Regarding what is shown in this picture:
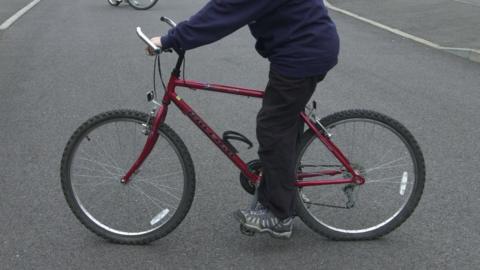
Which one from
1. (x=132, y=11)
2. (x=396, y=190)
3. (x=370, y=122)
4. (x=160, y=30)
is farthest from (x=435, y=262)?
(x=132, y=11)

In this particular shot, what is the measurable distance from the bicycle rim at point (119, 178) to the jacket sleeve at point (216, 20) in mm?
614

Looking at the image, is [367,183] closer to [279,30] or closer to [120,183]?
[279,30]

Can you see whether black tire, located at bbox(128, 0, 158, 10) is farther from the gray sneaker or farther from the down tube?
the gray sneaker

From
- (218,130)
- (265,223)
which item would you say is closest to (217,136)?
(265,223)

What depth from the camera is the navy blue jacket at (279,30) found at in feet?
9.92

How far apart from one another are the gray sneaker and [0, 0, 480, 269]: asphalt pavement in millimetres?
116

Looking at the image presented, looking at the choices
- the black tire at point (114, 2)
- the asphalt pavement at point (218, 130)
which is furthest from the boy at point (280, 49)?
the black tire at point (114, 2)

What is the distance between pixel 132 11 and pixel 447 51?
783 centimetres

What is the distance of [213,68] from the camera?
8336 mm

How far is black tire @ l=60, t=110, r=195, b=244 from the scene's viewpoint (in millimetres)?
3455

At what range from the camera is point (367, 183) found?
3807 millimetres

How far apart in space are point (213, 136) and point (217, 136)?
1.1 inches

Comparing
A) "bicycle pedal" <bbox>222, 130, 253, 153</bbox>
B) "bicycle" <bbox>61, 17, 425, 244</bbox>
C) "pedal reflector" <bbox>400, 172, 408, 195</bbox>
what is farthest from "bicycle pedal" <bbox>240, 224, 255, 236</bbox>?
"pedal reflector" <bbox>400, 172, 408, 195</bbox>

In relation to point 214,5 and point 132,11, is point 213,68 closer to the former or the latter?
point 214,5
